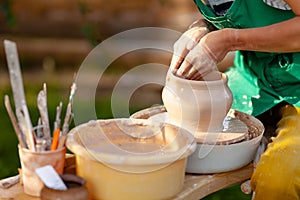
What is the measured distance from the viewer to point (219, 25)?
2.17 m

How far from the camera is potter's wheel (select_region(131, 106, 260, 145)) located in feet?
6.01

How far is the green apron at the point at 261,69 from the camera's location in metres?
2.07

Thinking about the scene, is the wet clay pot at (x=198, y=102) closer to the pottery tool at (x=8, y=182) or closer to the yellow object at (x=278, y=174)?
A: the yellow object at (x=278, y=174)

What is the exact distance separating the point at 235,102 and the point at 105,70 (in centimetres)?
253

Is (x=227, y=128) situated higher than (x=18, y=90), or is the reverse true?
(x=18, y=90)

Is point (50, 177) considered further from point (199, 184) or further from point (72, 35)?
point (72, 35)

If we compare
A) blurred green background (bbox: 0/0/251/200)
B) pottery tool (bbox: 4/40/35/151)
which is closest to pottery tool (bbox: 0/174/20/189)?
pottery tool (bbox: 4/40/35/151)


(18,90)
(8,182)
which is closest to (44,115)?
(18,90)

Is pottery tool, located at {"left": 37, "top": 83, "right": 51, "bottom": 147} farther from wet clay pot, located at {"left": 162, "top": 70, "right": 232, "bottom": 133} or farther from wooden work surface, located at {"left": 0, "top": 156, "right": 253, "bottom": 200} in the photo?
wet clay pot, located at {"left": 162, "top": 70, "right": 232, "bottom": 133}

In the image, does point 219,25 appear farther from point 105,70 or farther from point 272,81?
point 105,70

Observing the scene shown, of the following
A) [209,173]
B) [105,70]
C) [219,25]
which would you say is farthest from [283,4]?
[105,70]

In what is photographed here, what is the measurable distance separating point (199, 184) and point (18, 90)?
522 mm

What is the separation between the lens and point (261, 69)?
2.17m

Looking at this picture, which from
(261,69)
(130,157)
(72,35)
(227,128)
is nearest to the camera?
(130,157)
